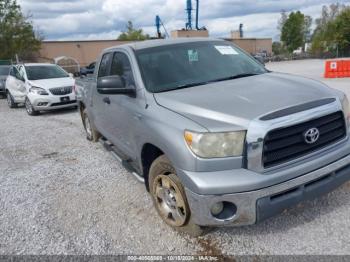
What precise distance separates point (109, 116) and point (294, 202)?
110 inches

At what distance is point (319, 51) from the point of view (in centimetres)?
5459

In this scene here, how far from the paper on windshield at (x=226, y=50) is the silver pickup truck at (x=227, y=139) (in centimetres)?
46

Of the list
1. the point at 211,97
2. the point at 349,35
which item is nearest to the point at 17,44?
the point at 211,97

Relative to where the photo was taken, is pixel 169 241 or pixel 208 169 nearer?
pixel 208 169

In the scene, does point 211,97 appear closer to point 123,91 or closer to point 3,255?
point 123,91

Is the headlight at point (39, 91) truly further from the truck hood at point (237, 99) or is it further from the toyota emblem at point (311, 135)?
the toyota emblem at point (311, 135)

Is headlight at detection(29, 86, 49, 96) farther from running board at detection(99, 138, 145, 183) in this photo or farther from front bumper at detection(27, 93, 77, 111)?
running board at detection(99, 138, 145, 183)

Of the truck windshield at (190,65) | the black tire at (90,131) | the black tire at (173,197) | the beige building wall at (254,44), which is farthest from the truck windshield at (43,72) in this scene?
the beige building wall at (254,44)

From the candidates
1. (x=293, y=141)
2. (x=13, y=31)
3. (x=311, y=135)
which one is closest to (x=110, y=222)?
(x=293, y=141)

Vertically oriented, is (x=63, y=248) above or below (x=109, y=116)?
below

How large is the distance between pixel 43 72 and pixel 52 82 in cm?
117

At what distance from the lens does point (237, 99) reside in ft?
9.53

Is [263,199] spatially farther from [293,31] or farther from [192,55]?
[293,31]

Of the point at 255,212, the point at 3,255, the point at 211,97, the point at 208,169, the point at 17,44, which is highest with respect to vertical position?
the point at 17,44
